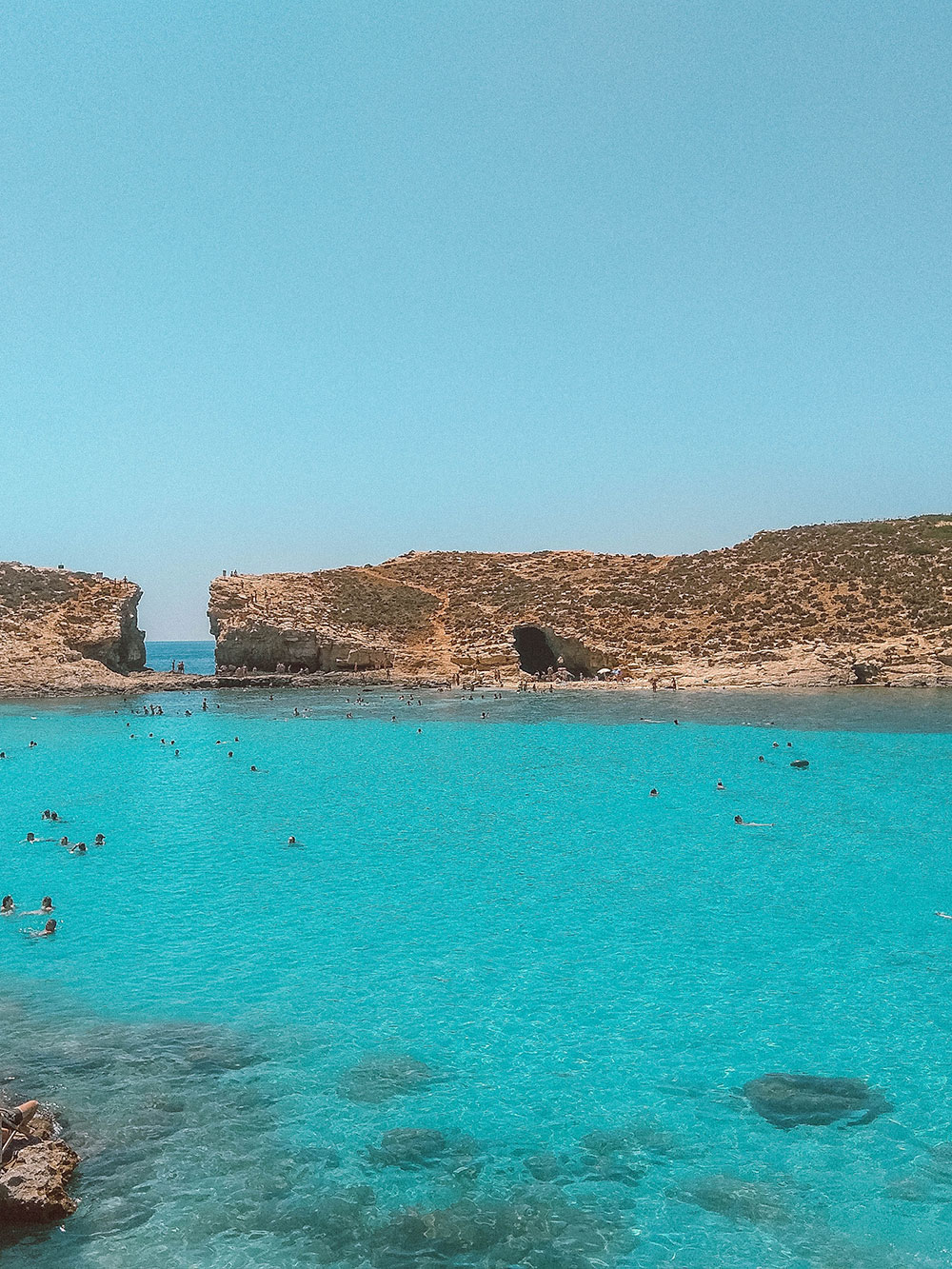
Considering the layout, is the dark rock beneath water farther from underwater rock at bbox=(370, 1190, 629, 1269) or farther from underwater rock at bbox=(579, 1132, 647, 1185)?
underwater rock at bbox=(370, 1190, 629, 1269)

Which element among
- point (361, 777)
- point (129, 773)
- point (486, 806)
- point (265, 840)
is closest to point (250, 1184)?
point (265, 840)

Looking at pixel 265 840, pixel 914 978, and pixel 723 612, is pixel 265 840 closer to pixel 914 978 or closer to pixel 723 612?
pixel 914 978

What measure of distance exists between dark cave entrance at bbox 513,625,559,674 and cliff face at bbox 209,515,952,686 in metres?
0.16

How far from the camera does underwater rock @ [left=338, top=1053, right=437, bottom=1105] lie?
13.2m

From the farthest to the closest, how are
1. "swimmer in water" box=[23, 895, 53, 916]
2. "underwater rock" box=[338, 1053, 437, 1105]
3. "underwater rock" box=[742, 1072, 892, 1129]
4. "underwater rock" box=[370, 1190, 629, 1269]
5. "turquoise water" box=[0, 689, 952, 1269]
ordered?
"swimmer in water" box=[23, 895, 53, 916], "underwater rock" box=[338, 1053, 437, 1105], "underwater rock" box=[742, 1072, 892, 1129], "turquoise water" box=[0, 689, 952, 1269], "underwater rock" box=[370, 1190, 629, 1269]

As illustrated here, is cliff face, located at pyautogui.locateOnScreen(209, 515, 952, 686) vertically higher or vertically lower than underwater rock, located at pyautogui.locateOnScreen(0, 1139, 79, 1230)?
higher

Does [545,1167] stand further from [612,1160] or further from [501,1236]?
[501,1236]

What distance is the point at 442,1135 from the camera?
12.0 m

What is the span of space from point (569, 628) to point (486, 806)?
165 feet

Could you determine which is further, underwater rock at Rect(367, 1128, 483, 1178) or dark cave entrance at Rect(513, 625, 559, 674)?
dark cave entrance at Rect(513, 625, 559, 674)

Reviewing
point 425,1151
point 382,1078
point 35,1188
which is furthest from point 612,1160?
point 35,1188

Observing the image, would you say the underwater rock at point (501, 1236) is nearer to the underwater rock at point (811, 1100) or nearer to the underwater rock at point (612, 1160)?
the underwater rock at point (612, 1160)

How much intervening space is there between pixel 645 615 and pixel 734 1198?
7759 centimetres

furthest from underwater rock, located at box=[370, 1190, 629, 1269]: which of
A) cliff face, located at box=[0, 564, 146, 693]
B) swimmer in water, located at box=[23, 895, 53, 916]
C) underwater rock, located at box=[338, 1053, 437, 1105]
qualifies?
cliff face, located at box=[0, 564, 146, 693]
